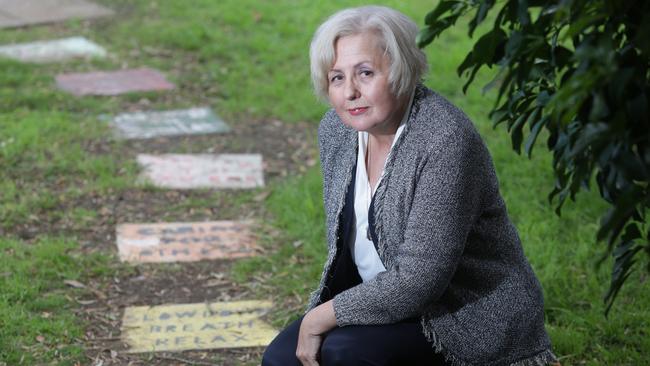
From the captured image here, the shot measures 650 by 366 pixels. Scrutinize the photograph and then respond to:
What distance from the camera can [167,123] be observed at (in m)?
7.31

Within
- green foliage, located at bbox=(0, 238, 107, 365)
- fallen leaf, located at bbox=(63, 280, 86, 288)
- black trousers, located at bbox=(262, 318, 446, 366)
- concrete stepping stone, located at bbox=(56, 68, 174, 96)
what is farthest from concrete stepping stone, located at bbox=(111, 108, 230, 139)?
black trousers, located at bbox=(262, 318, 446, 366)

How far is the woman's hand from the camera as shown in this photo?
3178 millimetres

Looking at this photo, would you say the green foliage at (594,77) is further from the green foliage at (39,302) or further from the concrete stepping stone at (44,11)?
the concrete stepping stone at (44,11)

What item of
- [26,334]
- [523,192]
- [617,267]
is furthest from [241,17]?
[617,267]

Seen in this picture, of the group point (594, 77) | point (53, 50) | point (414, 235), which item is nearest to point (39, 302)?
point (414, 235)

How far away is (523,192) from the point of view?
5750 millimetres

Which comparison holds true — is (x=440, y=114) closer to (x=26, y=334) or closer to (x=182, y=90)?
(x=26, y=334)

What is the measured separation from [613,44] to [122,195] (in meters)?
4.34

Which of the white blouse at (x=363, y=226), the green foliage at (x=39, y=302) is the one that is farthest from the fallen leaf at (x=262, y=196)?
the white blouse at (x=363, y=226)

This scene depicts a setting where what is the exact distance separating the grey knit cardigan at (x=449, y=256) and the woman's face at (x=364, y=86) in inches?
3.8

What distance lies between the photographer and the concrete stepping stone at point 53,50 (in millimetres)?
8766

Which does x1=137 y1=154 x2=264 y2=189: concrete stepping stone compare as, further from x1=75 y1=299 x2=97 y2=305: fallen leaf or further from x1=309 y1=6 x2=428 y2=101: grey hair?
x1=309 y1=6 x2=428 y2=101: grey hair

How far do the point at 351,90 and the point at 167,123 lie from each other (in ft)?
14.2

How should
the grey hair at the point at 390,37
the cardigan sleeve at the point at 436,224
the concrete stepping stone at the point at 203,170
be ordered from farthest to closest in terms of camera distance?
the concrete stepping stone at the point at 203,170
the grey hair at the point at 390,37
the cardigan sleeve at the point at 436,224
